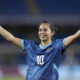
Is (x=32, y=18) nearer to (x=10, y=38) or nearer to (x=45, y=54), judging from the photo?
(x=10, y=38)

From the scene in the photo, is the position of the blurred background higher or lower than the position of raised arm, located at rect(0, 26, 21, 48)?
lower

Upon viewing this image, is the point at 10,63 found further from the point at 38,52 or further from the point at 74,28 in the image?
the point at 38,52

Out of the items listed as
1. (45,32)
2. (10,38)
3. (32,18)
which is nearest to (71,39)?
(45,32)

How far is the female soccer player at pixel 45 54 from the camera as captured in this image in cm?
474

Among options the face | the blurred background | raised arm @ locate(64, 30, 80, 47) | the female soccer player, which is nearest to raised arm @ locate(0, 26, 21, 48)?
the female soccer player

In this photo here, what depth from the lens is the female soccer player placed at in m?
4.74

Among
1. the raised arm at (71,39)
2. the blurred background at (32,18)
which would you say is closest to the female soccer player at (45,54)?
the raised arm at (71,39)

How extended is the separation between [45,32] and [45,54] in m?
0.26

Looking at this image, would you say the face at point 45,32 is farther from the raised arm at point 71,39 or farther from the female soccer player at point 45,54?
the raised arm at point 71,39

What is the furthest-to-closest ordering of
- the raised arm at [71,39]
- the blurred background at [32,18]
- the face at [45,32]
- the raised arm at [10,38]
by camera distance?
the blurred background at [32,18] → the raised arm at [10,38] → the face at [45,32] → the raised arm at [71,39]

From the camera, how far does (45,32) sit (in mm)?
4859

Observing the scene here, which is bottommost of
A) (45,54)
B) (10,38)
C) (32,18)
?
(32,18)

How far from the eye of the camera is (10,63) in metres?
16.1

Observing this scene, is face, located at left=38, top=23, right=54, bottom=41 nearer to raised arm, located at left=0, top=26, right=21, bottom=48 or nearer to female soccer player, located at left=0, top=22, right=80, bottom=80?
female soccer player, located at left=0, top=22, right=80, bottom=80
